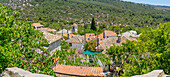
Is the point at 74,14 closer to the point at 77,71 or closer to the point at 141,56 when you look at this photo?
the point at 141,56

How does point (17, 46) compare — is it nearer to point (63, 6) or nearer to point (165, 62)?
point (165, 62)

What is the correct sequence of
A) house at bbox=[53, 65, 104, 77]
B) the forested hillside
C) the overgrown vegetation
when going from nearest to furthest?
the overgrown vegetation, house at bbox=[53, 65, 104, 77], the forested hillside

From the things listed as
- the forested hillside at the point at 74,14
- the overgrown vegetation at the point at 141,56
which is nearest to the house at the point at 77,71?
the overgrown vegetation at the point at 141,56

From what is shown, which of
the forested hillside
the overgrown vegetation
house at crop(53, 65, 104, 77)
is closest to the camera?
the overgrown vegetation

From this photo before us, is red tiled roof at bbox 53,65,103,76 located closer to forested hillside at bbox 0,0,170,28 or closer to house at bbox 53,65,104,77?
house at bbox 53,65,104,77

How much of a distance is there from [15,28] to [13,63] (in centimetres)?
168

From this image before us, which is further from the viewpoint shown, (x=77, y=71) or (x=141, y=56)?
(x=141, y=56)

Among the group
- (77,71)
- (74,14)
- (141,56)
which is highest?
(141,56)

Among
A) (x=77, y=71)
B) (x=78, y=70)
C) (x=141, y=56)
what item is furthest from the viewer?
(x=141, y=56)

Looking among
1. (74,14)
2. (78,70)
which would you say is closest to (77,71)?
(78,70)

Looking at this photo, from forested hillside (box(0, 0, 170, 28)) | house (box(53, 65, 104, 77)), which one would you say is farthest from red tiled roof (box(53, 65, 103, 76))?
forested hillside (box(0, 0, 170, 28))

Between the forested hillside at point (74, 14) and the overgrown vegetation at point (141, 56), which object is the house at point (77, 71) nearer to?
the overgrown vegetation at point (141, 56)

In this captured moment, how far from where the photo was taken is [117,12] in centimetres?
14000

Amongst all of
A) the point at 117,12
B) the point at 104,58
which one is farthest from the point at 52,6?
the point at 104,58
